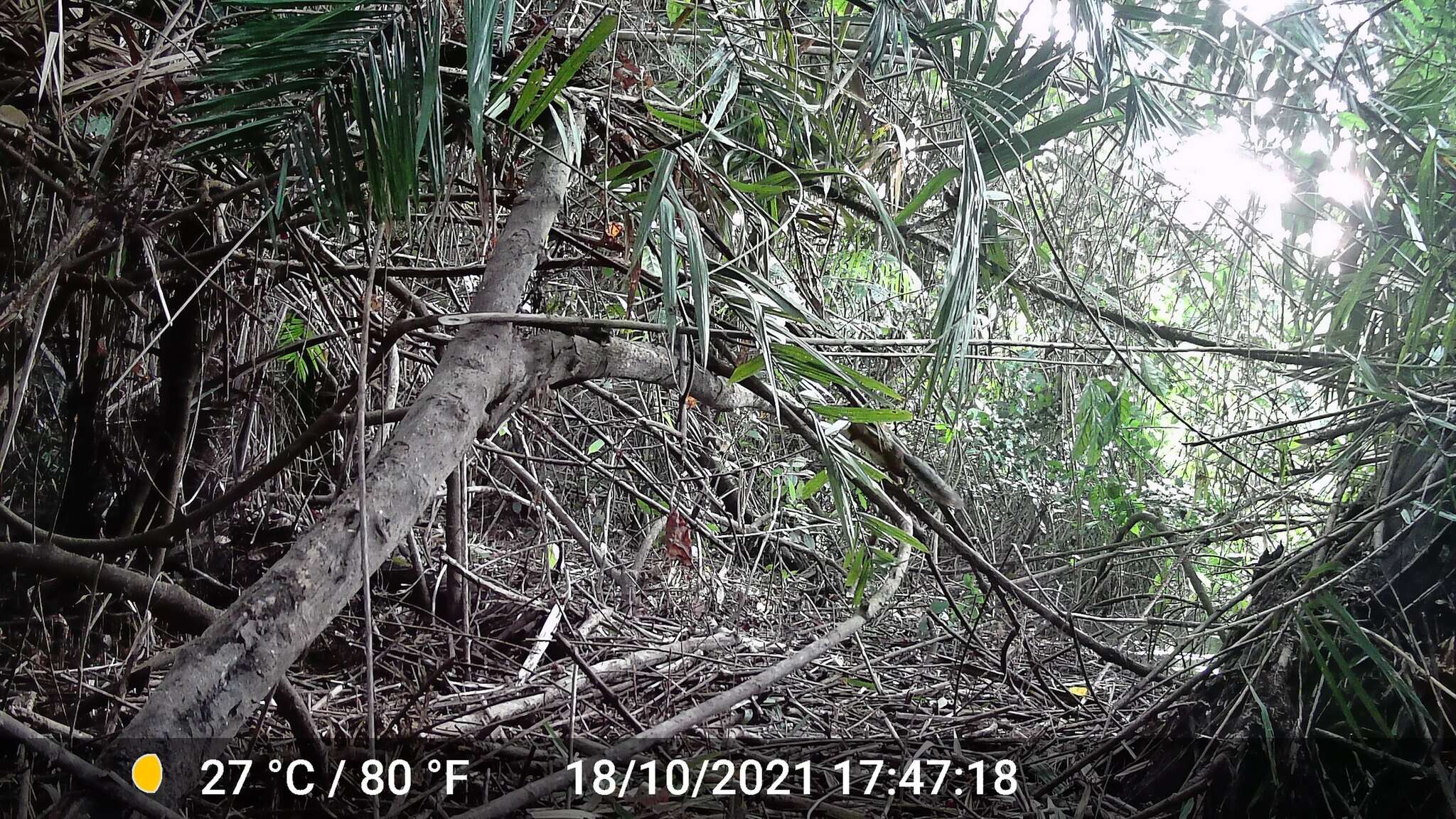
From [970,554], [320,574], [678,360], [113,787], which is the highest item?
[678,360]

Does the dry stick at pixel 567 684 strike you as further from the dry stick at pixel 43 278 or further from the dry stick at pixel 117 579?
the dry stick at pixel 43 278

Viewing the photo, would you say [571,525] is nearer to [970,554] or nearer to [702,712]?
[702,712]

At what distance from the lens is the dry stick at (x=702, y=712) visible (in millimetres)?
986

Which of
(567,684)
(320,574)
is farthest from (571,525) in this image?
(320,574)

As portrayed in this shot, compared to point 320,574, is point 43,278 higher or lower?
higher

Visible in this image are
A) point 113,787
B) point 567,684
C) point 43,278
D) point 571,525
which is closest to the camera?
point 113,787

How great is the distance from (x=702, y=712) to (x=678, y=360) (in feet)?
1.86

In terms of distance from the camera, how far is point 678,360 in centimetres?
137

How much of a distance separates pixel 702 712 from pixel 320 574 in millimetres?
674

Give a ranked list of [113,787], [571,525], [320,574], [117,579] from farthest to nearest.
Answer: [571,525]
[117,579]
[320,574]
[113,787]

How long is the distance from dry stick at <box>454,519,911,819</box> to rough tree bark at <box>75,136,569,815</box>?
0.29 metres

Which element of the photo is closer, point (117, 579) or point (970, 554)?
point (117, 579)

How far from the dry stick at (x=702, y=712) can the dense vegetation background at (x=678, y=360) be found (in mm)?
13

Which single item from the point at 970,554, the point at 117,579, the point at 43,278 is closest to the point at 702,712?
the point at 970,554
